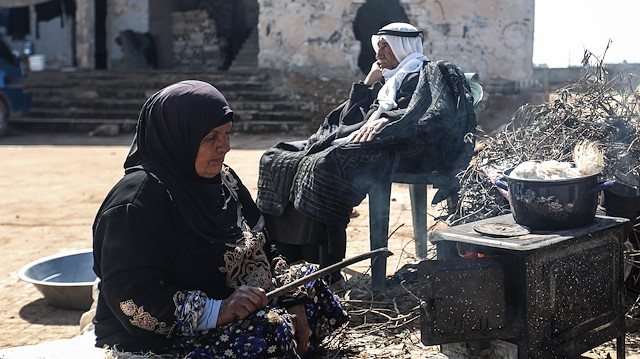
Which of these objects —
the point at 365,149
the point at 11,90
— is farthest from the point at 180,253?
the point at 11,90

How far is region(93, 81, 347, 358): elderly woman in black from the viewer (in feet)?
7.46

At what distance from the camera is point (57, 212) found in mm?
6637

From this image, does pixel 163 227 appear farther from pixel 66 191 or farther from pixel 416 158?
pixel 66 191

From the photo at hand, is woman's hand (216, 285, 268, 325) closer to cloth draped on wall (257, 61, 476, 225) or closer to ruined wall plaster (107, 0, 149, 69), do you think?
cloth draped on wall (257, 61, 476, 225)

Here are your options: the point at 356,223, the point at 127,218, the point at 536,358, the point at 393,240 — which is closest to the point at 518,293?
the point at 536,358

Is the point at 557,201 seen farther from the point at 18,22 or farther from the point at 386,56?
the point at 18,22

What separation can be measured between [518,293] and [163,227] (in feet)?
4.55

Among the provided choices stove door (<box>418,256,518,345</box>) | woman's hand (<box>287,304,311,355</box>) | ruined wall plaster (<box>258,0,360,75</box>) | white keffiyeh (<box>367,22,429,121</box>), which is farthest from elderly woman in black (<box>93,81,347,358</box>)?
ruined wall plaster (<box>258,0,360,75</box>)

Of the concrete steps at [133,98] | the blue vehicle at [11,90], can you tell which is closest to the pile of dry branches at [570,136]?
the concrete steps at [133,98]

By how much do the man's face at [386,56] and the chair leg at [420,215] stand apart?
0.89m

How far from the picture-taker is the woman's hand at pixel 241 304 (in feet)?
7.78

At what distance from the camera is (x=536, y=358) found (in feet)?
8.16

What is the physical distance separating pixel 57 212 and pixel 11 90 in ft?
26.3

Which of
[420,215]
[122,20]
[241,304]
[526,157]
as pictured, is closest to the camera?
[241,304]
